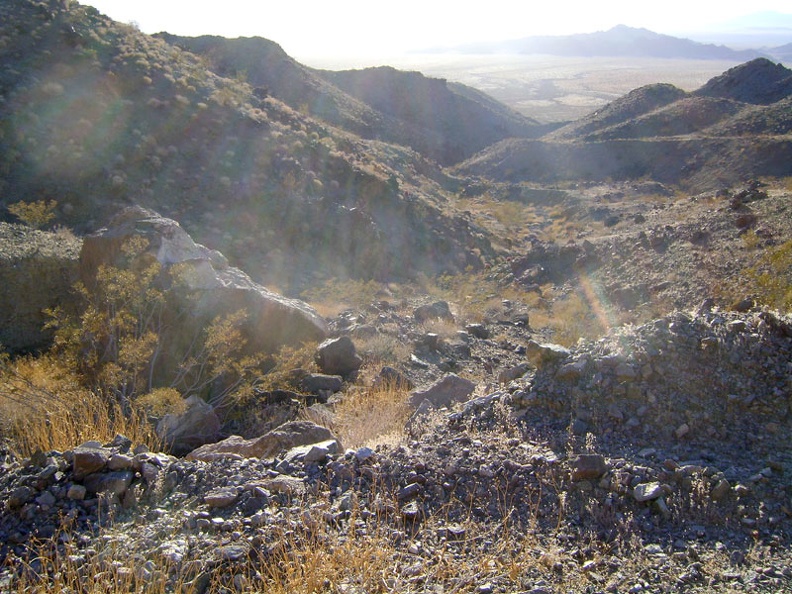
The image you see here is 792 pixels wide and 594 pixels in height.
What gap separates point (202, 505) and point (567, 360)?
3323 millimetres

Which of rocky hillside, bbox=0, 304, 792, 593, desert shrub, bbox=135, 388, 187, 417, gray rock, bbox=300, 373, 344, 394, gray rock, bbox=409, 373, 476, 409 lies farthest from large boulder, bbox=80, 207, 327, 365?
rocky hillside, bbox=0, 304, 792, 593

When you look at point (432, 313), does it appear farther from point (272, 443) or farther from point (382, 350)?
point (272, 443)

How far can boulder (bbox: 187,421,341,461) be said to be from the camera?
4688mm

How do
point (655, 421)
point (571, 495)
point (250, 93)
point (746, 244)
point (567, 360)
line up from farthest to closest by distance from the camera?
point (250, 93), point (746, 244), point (567, 360), point (655, 421), point (571, 495)

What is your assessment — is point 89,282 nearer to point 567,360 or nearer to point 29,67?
point 567,360

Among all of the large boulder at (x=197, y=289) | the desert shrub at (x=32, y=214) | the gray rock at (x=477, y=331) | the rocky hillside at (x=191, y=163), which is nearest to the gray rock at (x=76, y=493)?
the large boulder at (x=197, y=289)

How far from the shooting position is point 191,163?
16.8m

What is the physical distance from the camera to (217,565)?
3.14 metres

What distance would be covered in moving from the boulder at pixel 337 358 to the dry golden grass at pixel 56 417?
3.07 meters

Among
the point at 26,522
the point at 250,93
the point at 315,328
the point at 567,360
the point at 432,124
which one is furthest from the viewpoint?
the point at 432,124

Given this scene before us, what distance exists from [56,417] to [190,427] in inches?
48.7

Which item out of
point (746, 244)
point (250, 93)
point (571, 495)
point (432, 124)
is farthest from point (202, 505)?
→ point (432, 124)

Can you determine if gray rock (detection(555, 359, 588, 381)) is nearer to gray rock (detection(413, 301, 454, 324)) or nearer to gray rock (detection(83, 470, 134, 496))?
gray rock (detection(83, 470, 134, 496))

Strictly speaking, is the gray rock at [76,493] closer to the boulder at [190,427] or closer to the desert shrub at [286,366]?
the boulder at [190,427]
